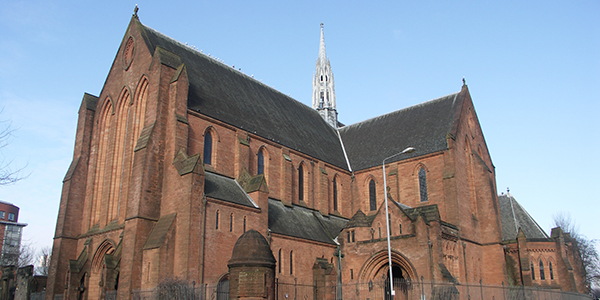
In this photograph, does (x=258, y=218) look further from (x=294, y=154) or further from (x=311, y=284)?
(x=294, y=154)

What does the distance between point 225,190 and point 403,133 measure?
20.4 m

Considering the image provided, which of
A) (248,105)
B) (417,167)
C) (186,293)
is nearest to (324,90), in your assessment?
(417,167)

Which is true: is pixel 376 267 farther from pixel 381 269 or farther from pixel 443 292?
pixel 443 292

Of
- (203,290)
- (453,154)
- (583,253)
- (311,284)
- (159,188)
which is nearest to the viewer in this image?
(203,290)

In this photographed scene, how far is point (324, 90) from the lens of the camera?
59.3 metres

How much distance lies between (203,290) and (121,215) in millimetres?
8001

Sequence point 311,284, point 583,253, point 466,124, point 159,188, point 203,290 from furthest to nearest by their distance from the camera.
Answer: point 583,253 → point 466,124 → point 311,284 → point 159,188 → point 203,290

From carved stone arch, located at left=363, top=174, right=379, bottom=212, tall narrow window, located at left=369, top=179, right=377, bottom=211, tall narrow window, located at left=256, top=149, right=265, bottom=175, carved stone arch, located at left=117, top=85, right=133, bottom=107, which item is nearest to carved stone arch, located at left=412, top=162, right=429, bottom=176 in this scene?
carved stone arch, located at left=363, top=174, right=379, bottom=212

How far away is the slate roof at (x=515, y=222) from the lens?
4166cm

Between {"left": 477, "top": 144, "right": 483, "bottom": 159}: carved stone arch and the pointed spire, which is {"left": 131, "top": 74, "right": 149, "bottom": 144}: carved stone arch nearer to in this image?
{"left": 477, "top": 144, "right": 483, "bottom": 159}: carved stone arch

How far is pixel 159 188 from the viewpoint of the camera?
2753 cm

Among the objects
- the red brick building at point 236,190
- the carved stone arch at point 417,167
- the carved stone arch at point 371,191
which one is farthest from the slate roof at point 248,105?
the carved stone arch at point 417,167

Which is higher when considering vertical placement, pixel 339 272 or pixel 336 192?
pixel 336 192

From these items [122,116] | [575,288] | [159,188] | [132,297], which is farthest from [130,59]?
[575,288]
